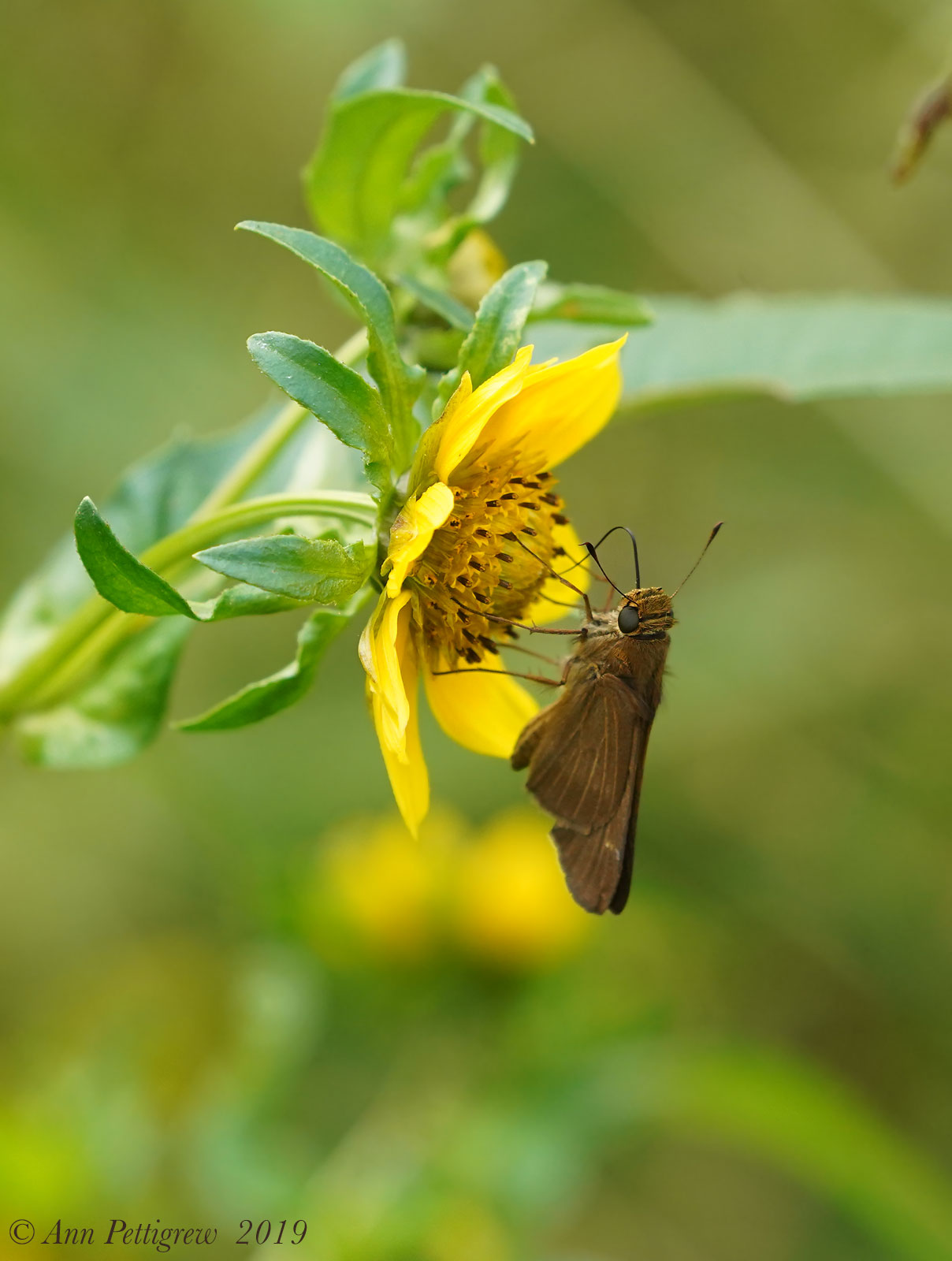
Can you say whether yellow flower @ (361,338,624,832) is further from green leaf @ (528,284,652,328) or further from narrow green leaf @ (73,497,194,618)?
narrow green leaf @ (73,497,194,618)

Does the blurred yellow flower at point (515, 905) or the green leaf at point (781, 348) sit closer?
the green leaf at point (781, 348)

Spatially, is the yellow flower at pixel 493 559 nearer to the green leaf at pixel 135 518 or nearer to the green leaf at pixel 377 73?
the green leaf at pixel 135 518

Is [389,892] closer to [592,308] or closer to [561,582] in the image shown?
[561,582]

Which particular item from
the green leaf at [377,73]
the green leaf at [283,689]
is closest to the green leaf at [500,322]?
the green leaf at [283,689]

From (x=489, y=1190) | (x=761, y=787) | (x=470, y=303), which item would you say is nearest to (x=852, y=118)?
(x=761, y=787)

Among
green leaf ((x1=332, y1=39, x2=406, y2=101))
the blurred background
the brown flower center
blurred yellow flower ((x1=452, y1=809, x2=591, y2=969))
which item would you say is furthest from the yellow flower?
the blurred background

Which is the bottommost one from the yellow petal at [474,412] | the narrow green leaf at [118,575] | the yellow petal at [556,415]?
the narrow green leaf at [118,575]
